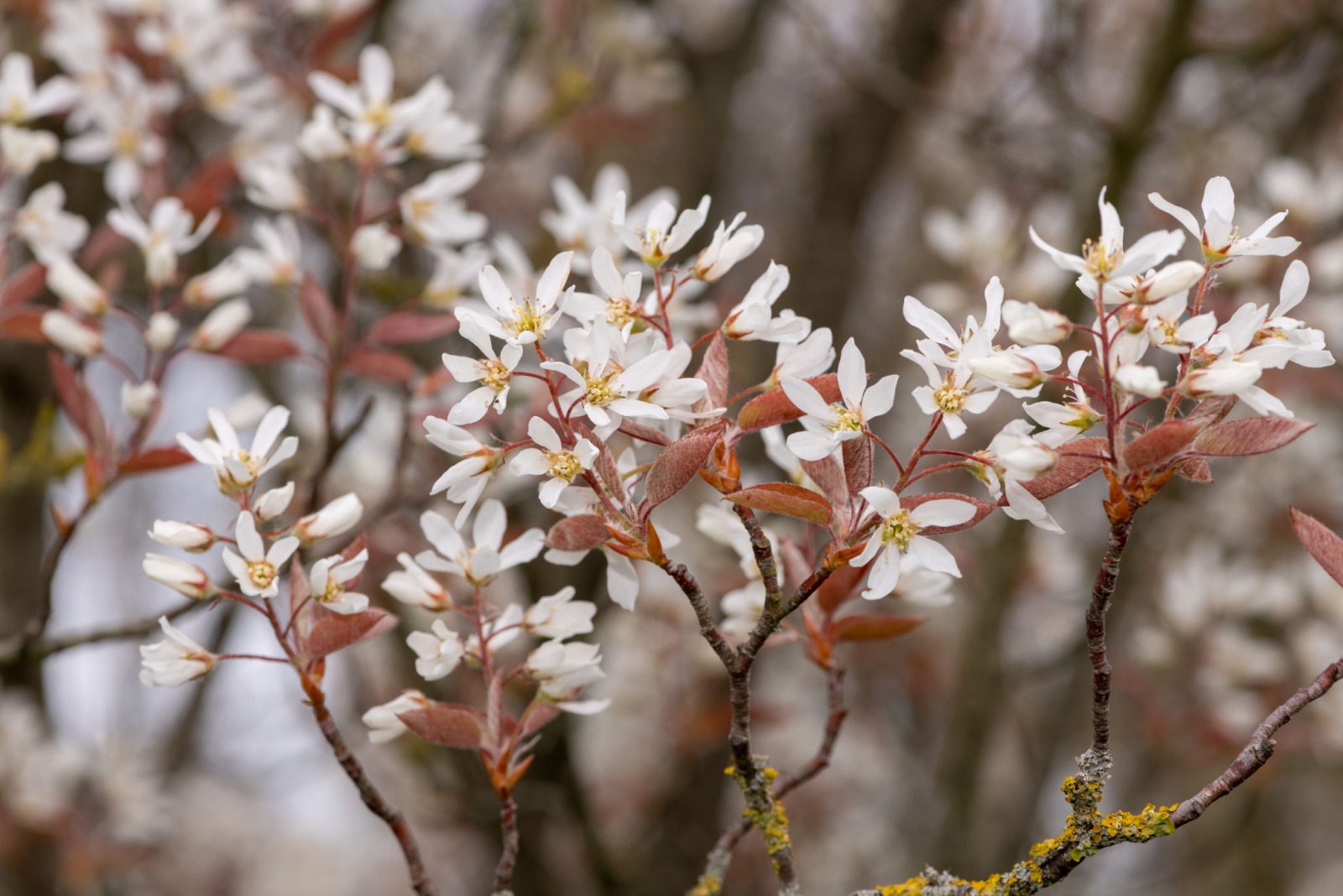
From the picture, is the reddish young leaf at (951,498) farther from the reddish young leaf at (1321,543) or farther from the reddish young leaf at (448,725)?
the reddish young leaf at (448,725)

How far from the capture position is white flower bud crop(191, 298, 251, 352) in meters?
2.01

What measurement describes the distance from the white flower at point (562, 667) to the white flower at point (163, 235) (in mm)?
1072

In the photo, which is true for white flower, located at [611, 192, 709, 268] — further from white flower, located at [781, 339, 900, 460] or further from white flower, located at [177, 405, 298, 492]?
white flower, located at [177, 405, 298, 492]

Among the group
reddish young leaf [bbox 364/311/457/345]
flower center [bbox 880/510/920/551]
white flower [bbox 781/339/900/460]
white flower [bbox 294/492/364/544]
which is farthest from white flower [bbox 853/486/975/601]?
reddish young leaf [bbox 364/311/457/345]

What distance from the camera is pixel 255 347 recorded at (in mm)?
2070

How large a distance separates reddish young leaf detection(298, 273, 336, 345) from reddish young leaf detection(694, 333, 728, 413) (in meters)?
1.06

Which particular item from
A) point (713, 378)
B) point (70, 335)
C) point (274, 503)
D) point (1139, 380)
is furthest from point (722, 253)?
point (70, 335)

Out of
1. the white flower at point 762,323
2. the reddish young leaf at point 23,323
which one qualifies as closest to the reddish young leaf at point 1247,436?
the white flower at point 762,323

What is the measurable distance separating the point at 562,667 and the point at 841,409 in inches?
19.3

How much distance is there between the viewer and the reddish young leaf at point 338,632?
127 cm

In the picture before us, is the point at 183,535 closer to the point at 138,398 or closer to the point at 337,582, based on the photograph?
the point at 337,582

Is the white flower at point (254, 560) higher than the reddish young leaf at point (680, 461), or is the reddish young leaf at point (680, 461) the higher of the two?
the reddish young leaf at point (680, 461)

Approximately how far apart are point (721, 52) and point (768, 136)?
1685mm

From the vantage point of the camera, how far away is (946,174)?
238 inches
